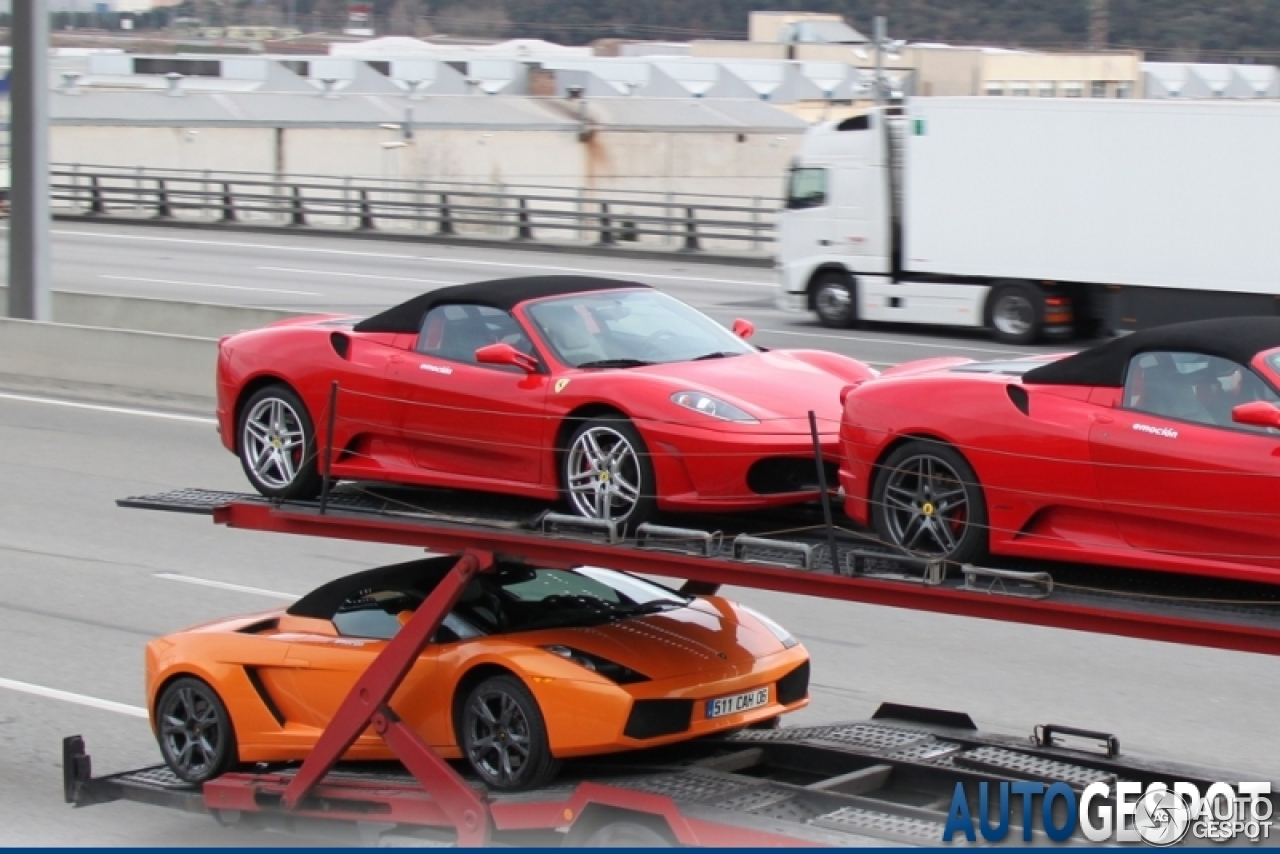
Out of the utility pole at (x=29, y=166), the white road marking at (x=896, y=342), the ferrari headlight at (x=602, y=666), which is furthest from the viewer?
the white road marking at (x=896, y=342)

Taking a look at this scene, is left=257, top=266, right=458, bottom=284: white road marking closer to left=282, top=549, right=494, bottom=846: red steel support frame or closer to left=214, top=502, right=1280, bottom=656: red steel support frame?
left=214, top=502, right=1280, bottom=656: red steel support frame

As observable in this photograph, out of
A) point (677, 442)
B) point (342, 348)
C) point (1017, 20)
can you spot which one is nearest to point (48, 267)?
point (342, 348)

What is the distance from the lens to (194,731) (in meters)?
8.23

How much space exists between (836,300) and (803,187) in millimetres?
1964

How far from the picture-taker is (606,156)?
65.4m

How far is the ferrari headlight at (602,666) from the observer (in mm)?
7117

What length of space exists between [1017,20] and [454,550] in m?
70.0

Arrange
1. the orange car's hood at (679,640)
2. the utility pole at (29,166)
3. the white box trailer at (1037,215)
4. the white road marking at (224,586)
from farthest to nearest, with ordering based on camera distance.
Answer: the white box trailer at (1037,215), the utility pole at (29,166), the white road marking at (224,586), the orange car's hood at (679,640)

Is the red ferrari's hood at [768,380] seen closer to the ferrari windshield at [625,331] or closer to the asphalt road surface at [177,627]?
the ferrari windshield at [625,331]

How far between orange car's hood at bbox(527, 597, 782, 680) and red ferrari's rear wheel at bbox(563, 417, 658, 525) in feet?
1.69

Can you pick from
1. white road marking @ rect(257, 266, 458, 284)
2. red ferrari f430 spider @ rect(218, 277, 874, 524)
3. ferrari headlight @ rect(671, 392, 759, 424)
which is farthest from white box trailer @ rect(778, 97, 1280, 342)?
ferrari headlight @ rect(671, 392, 759, 424)

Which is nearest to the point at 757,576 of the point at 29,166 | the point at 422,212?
the point at 29,166

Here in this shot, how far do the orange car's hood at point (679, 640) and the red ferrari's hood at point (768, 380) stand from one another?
3.09 ft
